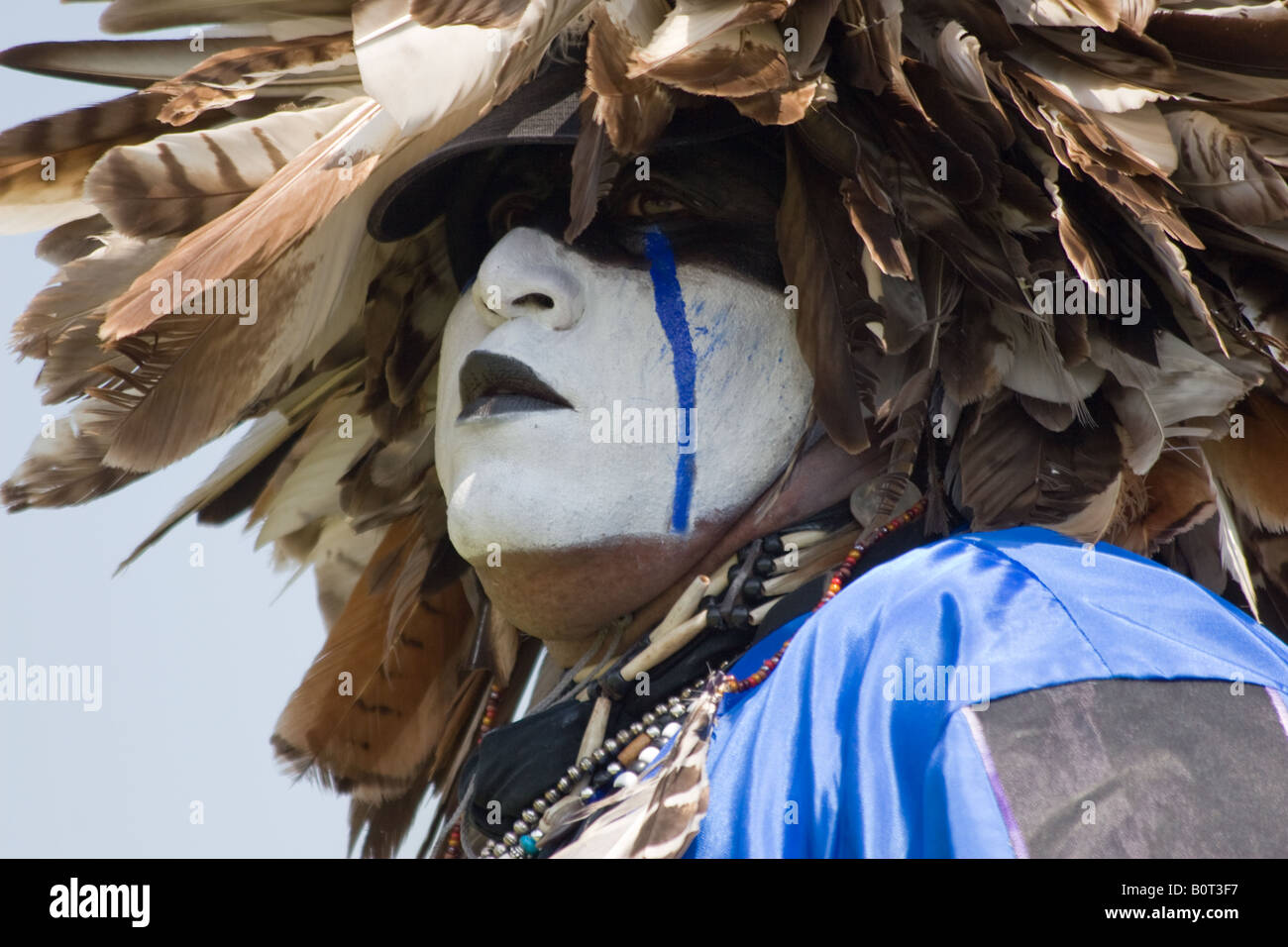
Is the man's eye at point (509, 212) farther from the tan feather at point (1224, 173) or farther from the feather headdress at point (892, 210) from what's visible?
the tan feather at point (1224, 173)

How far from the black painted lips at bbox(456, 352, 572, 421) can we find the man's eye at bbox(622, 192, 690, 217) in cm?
32

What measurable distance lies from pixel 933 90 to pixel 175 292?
3.49ft

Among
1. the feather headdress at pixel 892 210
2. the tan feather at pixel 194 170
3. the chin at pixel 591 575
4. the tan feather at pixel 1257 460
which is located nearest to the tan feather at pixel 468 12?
the feather headdress at pixel 892 210

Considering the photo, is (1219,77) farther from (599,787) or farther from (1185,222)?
(599,787)

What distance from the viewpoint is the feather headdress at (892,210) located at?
2135mm

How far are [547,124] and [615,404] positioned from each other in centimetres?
44

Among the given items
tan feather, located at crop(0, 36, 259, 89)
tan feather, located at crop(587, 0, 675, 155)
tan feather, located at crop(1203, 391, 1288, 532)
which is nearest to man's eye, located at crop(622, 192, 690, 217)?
tan feather, located at crop(587, 0, 675, 155)

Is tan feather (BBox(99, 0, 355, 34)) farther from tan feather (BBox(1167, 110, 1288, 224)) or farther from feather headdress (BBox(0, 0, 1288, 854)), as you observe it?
tan feather (BBox(1167, 110, 1288, 224))

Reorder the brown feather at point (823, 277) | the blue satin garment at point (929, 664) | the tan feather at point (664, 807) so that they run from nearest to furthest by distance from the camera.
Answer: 1. the blue satin garment at point (929, 664)
2. the tan feather at point (664, 807)
3. the brown feather at point (823, 277)

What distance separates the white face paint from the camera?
2.36m

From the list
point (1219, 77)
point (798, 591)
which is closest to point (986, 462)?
point (798, 591)

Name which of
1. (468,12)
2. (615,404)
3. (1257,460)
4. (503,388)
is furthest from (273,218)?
(1257,460)

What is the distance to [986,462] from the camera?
7.56ft

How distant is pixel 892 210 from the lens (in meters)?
2.22
